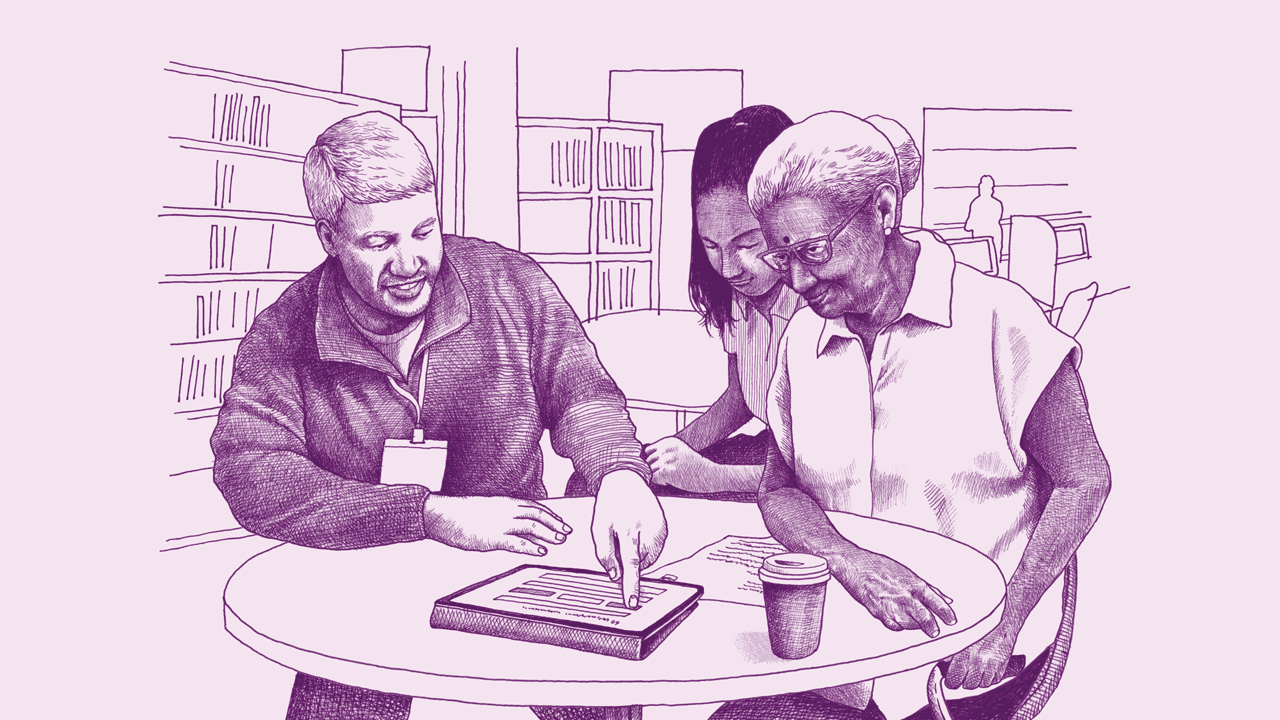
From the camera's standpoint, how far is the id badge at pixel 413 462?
2.46 m

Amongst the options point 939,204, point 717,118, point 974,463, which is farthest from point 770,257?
point 939,204

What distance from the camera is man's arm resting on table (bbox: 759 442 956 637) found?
1802 millimetres

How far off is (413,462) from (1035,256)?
233 centimetres

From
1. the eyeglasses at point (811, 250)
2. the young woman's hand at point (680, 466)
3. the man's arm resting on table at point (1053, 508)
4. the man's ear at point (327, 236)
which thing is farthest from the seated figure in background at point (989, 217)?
the man's ear at point (327, 236)

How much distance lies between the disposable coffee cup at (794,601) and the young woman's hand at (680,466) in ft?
4.57

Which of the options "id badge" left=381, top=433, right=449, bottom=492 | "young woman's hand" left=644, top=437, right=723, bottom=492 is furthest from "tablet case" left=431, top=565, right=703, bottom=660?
"young woman's hand" left=644, top=437, right=723, bottom=492

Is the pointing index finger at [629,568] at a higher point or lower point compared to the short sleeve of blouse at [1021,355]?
lower

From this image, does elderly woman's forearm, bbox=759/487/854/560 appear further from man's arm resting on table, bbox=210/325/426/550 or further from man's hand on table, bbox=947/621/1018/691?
man's arm resting on table, bbox=210/325/426/550

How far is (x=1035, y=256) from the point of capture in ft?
11.8

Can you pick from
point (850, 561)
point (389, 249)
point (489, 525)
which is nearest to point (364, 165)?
point (389, 249)

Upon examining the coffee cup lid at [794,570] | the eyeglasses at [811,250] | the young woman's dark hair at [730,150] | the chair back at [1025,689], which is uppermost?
the young woman's dark hair at [730,150]

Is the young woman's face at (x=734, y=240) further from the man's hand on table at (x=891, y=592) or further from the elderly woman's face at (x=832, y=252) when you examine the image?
the man's hand on table at (x=891, y=592)

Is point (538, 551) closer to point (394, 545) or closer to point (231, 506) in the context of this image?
point (394, 545)

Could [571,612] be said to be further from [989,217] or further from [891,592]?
[989,217]
